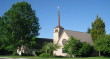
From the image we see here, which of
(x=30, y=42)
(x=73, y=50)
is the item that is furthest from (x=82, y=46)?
(x=30, y=42)

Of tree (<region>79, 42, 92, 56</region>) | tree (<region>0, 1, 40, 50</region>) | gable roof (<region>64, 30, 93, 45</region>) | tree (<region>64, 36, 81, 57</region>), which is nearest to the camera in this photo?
tree (<region>64, 36, 81, 57</region>)

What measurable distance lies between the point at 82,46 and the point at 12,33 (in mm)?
19358

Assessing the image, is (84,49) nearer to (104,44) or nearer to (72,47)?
(72,47)

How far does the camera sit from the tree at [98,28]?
49906mm

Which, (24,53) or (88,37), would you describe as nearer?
(24,53)

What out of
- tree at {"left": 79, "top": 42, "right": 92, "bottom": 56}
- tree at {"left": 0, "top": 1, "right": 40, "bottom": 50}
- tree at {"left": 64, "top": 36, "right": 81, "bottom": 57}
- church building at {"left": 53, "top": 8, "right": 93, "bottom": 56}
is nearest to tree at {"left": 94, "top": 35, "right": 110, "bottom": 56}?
tree at {"left": 79, "top": 42, "right": 92, "bottom": 56}

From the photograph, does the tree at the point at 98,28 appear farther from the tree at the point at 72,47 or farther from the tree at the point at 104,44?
the tree at the point at 72,47

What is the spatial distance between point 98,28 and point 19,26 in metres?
22.4

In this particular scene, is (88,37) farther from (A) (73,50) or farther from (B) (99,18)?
(A) (73,50)

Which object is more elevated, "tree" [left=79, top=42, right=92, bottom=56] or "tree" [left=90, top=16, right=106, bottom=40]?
"tree" [left=90, top=16, right=106, bottom=40]

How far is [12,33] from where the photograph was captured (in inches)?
1919

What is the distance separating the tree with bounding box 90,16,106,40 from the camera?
164 ft

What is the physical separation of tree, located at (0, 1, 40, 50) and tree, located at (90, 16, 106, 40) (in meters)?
16.9

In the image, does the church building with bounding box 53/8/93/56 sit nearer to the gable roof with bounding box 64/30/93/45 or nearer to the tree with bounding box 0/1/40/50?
the gable roof with bounding box 64/30/93/45
